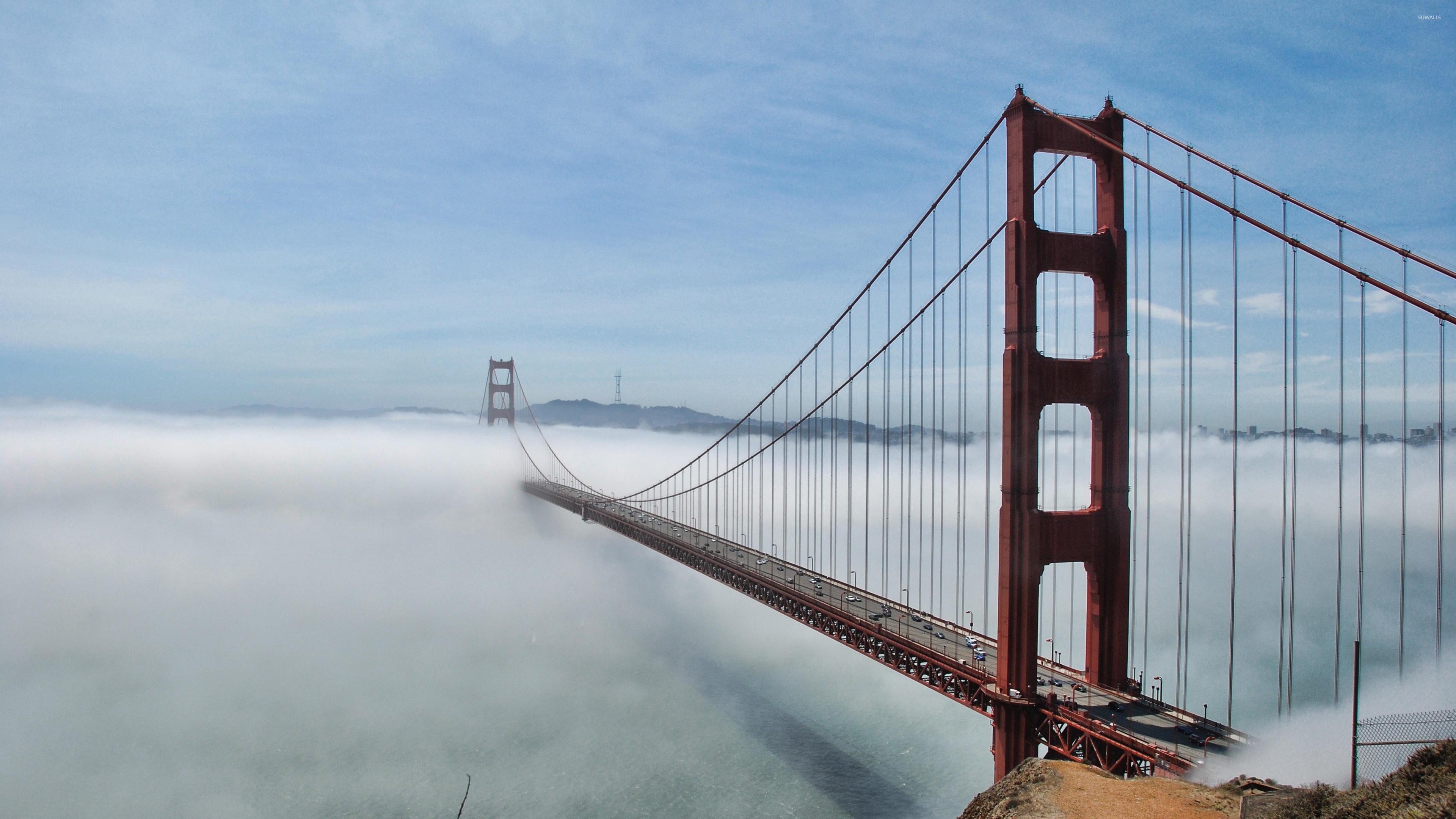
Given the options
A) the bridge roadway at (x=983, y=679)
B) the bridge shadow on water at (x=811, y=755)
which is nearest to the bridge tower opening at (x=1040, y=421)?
the bridge roadway at (x=983, y=679)

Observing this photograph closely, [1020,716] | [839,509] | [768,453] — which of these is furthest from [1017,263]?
[768,453]

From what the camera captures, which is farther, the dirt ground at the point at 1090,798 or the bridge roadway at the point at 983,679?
the bridge roadway at the point at 983,679

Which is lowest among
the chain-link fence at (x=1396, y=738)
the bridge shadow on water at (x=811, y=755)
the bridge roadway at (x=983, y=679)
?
the bridge shadow on water at (x=811, y=755)

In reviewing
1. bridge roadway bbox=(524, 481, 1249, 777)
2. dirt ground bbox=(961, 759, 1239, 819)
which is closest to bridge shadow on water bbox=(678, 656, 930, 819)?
bridge roadway bbox=(524, 481, 1249, 777)

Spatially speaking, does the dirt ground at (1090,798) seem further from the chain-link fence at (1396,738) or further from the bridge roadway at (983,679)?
the chain-link fence at (1396,738)

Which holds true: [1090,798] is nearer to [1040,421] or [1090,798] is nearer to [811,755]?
[1040,421]

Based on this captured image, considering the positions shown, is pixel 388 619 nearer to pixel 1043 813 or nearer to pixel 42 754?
pixel 42 754

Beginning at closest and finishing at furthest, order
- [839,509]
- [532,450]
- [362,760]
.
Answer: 1. [362,760]
2. [839,509]
3. [532,450]
